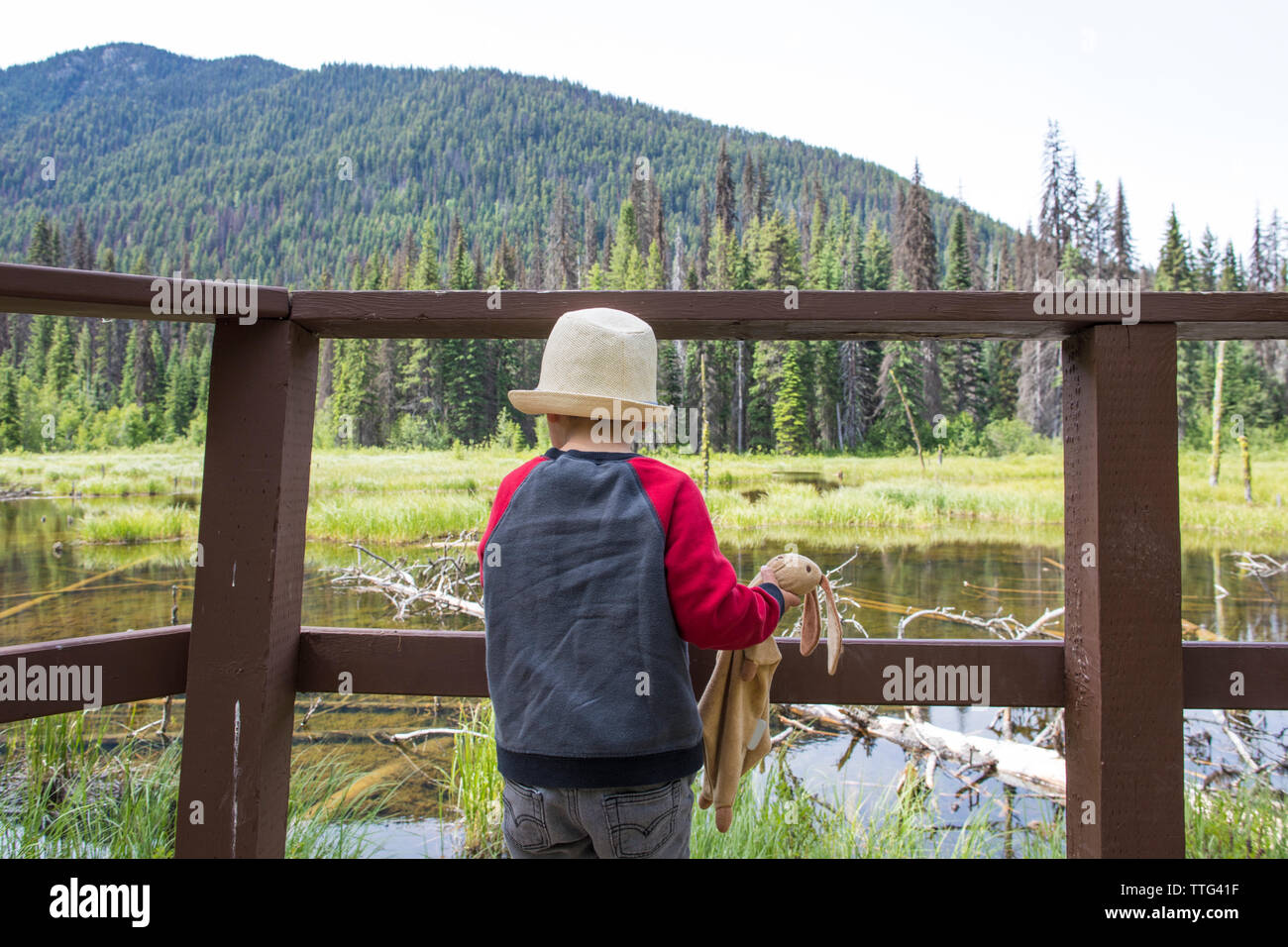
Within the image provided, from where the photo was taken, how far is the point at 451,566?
552 cm

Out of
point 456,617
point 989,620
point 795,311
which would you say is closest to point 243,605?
point 795,311

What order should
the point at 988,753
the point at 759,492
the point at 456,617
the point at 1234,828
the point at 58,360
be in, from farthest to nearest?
1. the point at 58,360
2. the point at 759,492
3. the point at 456,617
4. the point at 988,753
5. the point at 1234,828

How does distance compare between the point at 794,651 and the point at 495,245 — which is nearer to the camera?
the point at 794,651

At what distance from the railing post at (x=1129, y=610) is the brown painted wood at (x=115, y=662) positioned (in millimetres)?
1657

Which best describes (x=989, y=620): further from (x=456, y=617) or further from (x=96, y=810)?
(x=456, y=617)

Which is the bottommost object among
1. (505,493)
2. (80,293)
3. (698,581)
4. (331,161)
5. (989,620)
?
(989,620)

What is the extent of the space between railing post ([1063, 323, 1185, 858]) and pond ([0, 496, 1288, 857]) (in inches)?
82.9

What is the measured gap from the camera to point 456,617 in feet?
28.9

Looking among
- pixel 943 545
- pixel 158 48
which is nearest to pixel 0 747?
pixel 943 545

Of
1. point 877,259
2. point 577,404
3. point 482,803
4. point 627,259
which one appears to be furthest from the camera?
point 627,259

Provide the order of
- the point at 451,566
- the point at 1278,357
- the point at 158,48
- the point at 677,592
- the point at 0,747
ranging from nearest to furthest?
the point at 677,592 → the point at 0,747 → the point at 451,566 → the point at 1278,357 → the point at 158,48

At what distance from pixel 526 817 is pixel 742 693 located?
397mm
